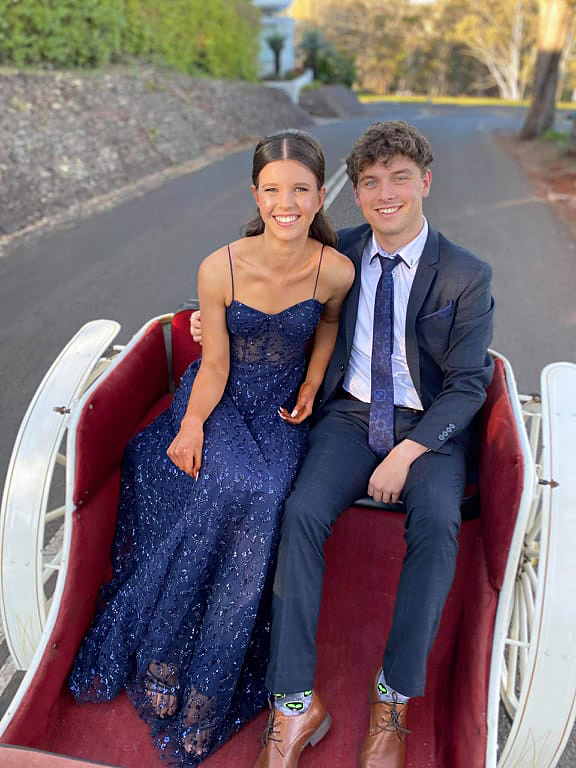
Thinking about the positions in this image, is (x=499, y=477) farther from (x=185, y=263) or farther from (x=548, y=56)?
Answer: (x=548, y=56)

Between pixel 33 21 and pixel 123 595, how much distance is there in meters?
12.6

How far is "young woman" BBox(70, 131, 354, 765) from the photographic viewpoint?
206 centimetres

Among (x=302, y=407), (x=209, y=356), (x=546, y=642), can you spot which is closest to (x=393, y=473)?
(x=302, y=407)

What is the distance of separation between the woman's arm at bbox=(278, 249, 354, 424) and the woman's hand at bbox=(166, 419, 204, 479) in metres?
0.36

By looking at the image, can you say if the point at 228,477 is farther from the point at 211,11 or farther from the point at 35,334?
the point at 211,11

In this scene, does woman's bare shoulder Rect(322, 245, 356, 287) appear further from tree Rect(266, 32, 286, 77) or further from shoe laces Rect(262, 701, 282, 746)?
tree Rect(266, 32, 286, 77)

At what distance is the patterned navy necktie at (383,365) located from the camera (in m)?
2.43

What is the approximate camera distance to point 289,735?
1913 millimetres

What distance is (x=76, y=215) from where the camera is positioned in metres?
9.12

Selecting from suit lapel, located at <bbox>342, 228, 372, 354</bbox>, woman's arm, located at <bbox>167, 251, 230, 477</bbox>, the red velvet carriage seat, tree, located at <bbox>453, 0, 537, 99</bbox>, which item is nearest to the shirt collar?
suit lapel, located at <bbox>342, 228, 372, 354</bbox>

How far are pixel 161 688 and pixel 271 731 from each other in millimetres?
389

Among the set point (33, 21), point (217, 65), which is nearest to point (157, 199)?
point (33, 21)

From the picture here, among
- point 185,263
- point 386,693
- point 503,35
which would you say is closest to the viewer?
point 386,693

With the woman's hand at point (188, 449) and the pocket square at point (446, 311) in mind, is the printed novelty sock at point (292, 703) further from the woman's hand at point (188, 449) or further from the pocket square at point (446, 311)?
the pocket square at point (446, 311)
